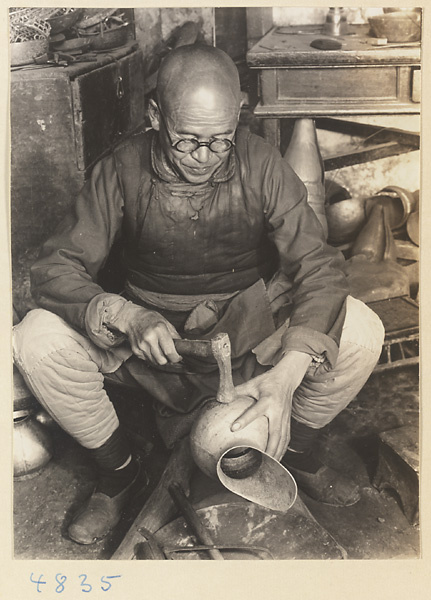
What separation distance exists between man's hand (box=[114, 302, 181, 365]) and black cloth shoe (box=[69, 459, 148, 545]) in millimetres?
675

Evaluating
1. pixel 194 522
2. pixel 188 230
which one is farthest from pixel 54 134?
pixel 194 522

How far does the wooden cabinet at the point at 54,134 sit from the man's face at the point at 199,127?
0.63 m

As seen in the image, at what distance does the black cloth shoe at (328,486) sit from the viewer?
99.7 inches

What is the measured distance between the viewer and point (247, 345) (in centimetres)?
239

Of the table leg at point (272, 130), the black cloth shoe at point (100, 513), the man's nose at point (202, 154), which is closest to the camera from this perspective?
the man's nose at point (202, 154)

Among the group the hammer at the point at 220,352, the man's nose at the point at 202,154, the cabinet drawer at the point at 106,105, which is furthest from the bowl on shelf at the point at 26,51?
the hammer at the point at 220,352

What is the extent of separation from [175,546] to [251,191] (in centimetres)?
112

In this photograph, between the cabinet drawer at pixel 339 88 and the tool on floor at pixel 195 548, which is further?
the cabinet drawer at pixel 339 88

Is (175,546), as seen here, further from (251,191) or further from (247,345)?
(251,191)

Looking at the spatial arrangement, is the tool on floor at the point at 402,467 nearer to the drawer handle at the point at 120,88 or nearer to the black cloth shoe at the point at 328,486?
the black cloth shoe at the point at 328,486

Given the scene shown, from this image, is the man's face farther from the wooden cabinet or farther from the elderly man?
the wooden cabinet

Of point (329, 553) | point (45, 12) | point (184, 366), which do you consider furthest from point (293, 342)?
point (45, 12)
